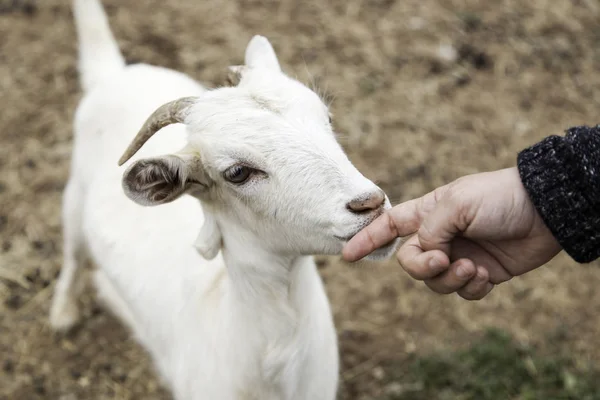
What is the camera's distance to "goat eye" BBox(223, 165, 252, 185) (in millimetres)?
2223

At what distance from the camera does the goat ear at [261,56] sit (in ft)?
8.52

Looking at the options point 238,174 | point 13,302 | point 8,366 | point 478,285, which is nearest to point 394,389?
point 478,285

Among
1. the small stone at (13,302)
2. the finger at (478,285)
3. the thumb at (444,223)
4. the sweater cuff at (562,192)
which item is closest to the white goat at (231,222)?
the thumb at (444,223)

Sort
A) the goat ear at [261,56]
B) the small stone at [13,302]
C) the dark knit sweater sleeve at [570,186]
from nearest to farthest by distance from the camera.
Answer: the dark knit sweater sleeve at [570,186]
the goat ear at [261,56]
the small stone at [13,302]

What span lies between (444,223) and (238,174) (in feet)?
2.27

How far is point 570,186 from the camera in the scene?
2.00 meters

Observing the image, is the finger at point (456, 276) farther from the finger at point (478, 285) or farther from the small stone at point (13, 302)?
the small stone at point (13, 302)

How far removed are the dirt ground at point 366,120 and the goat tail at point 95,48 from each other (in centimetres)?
119

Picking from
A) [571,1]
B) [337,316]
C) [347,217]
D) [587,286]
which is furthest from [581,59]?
[347,217]

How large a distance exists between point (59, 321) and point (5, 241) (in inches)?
32.1

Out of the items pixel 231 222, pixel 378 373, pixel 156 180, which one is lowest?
pixel 378 373

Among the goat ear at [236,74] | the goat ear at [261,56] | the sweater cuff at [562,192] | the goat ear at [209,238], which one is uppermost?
the sweater cuff at [562,192]

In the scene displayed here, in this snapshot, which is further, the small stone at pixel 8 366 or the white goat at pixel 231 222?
the small stone at pixel 8 366

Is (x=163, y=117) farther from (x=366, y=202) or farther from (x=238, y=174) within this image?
(x=366, y=202)
